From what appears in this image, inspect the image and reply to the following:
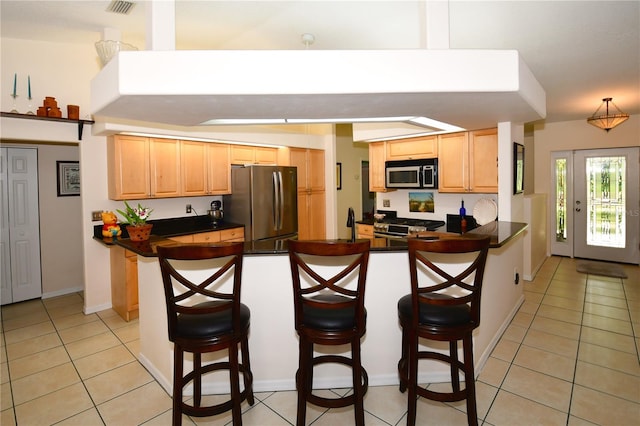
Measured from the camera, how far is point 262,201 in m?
4.81

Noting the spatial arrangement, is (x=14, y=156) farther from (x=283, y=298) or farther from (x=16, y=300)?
(x=283, y=298)

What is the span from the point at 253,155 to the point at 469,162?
3.11 meters

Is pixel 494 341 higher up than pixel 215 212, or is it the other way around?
pixel 215 212

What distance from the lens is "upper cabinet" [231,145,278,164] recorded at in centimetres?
505

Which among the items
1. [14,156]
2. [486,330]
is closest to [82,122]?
[14,156]

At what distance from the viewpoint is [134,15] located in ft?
9.69

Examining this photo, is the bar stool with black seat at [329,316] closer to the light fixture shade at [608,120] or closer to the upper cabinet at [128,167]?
the upper cabinet at [128,167]

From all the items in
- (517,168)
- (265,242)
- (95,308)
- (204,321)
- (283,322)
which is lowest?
(95,308)

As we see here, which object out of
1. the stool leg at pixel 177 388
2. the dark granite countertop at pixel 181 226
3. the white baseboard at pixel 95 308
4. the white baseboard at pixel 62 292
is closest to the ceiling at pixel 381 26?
the dark granite countertop at pixel 181 226

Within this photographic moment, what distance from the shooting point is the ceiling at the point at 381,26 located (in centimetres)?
239

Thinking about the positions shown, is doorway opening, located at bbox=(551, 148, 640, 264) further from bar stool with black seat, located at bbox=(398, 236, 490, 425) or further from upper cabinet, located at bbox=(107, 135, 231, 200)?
upper cabinet, located at bbox=(107, 135, 231, 200)

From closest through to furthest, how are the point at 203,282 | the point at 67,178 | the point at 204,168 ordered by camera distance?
the point at 203,282 → the point at 67,178 → the point at 204,168

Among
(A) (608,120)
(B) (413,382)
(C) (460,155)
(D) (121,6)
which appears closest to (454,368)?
(B) (413,382)

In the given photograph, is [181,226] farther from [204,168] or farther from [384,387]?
[384,387]
